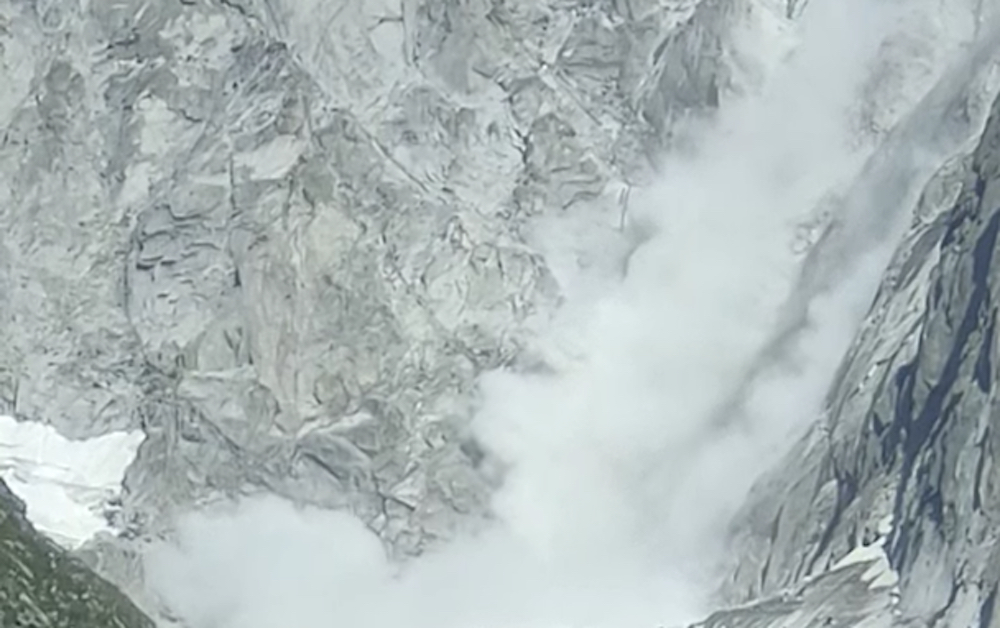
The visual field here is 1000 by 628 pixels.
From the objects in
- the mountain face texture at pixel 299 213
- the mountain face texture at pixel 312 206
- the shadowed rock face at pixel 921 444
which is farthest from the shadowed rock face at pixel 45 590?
the mountain face texture at pixel 299 213

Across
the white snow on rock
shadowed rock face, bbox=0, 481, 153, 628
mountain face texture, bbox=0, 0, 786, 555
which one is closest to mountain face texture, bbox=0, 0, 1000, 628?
mountain face texture, bbox=0, 0, 786, 555

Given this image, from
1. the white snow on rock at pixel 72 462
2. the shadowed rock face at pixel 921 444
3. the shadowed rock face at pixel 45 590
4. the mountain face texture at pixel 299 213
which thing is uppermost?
the mountain face texture at pixel 299 213

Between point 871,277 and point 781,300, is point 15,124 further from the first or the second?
point 871,277

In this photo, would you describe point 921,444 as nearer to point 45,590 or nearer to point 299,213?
point 45,590

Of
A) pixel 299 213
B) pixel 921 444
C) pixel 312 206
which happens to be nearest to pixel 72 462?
pixel 299 213

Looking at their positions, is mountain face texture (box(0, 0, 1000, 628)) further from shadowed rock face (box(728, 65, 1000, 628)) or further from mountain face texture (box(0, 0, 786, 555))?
shadowed rock face (box(728, 65, 1000, 628))

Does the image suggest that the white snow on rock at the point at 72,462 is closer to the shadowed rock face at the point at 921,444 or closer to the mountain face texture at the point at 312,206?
the mountain face texture at the point at 312,206
